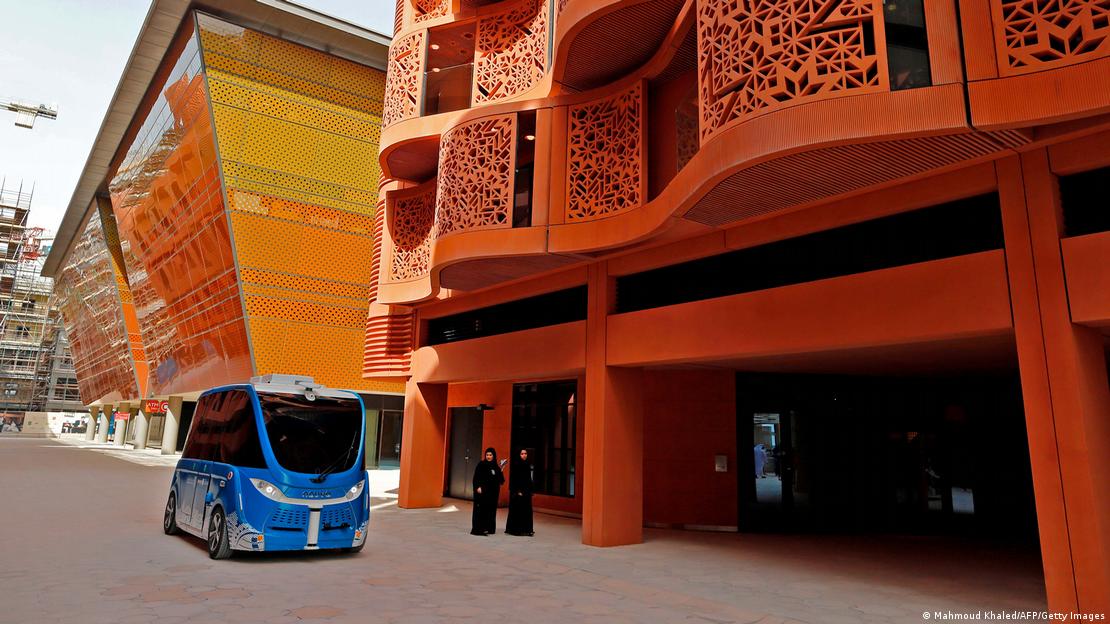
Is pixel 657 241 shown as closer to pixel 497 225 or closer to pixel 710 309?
pixel 710 309

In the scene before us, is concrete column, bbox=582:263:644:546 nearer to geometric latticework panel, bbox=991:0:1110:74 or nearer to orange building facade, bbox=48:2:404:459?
geometric latticework panel, bbox=991:0:1110:74

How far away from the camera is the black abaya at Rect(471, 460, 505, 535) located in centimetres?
1228

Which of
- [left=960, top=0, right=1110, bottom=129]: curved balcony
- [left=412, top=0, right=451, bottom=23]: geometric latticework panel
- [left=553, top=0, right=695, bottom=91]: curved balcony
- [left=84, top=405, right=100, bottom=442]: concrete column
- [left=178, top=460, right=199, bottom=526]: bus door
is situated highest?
[left=412, top=0, right=451, bottom=23]: geometric latticework panel

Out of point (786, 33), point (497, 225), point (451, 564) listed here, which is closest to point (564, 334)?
point (497, 225)

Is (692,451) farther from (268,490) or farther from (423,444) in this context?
(268,490)

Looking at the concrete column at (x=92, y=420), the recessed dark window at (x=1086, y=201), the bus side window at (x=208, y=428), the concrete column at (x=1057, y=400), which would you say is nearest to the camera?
the concrete column at (x=1057, y=400)

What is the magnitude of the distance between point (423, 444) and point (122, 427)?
51.0 meters

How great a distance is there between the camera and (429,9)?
1559cm

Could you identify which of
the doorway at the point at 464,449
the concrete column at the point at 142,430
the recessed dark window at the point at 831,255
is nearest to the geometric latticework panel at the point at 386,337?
the doorway at the point at 464,449

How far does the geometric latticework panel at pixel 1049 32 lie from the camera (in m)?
5.66

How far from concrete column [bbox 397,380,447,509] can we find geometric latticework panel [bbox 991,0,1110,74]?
13148mm

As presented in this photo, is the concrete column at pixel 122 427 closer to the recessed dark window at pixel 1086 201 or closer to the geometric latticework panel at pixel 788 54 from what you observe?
the geometric latticework panel at pixel 788 54

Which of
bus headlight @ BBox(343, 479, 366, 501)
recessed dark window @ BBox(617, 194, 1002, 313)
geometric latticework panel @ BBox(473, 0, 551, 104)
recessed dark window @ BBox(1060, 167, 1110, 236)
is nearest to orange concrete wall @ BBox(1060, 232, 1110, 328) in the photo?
recessed dark window @ BBox(1060, 167, 1110, 236)

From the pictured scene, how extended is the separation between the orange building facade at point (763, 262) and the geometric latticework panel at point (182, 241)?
13582 millimetres
